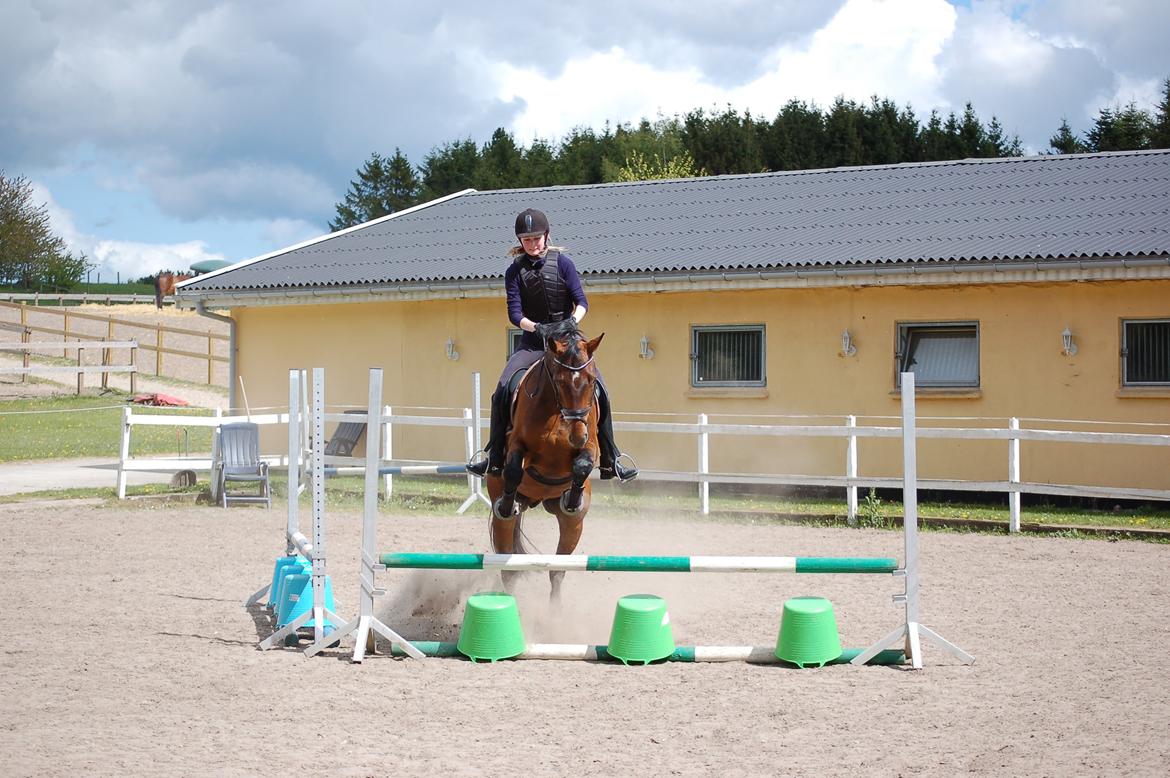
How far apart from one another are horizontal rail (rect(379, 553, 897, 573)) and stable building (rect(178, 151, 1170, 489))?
9.14m

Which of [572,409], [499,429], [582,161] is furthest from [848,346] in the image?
[582,161]

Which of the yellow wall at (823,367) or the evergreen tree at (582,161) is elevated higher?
the evergreen tree at (582,161)

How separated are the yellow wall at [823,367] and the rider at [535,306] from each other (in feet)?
29.8

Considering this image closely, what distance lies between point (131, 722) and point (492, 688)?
184 cm

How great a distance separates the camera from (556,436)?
7.14 metres

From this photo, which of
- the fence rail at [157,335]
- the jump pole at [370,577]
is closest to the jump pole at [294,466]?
the jump pole at [370,577]

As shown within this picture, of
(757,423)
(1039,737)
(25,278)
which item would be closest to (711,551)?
(757,423)

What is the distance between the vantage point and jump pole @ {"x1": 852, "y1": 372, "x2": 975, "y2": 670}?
7.08 meters

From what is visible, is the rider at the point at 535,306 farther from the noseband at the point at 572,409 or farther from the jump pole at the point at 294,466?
the jump pole at the point at 294,466

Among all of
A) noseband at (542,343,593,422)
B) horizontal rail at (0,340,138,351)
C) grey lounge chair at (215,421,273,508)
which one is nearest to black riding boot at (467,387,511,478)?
noseband at (542,343,593,422)

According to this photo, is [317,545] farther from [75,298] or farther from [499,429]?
[75,298]

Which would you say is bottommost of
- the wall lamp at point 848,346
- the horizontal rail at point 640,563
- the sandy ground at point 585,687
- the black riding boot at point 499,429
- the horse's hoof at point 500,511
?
the sandy ground at point 585,687

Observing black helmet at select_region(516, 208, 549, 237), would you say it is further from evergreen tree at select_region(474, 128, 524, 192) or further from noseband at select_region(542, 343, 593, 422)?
evergreen tree at select_region(474, 128, 524, 192)

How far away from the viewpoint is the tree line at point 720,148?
43.4 metres
